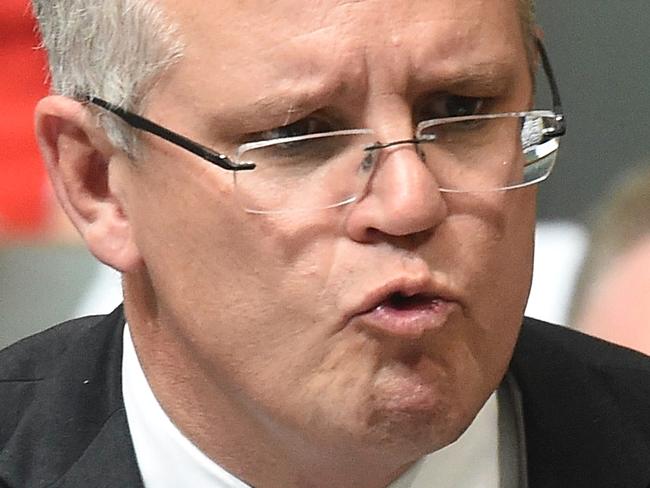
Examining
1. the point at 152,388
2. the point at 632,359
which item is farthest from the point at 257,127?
the point at 632,359

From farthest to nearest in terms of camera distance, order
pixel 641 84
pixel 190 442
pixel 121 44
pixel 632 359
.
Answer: pixel 641 84
pixel 632 359
pixel 190 442
pixel 121 44

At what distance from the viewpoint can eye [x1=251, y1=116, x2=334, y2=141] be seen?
93cm

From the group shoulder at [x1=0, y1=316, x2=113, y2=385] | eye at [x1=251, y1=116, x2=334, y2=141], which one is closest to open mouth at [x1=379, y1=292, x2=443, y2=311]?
eye at [x1=251, y1=116, x2=334, y2=141]

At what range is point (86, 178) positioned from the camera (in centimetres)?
108

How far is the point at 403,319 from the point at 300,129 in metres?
0.16

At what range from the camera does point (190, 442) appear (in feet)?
3.69

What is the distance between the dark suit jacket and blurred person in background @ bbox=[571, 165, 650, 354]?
1.32 ft

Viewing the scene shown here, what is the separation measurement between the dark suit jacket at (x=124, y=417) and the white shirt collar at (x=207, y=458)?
17mm

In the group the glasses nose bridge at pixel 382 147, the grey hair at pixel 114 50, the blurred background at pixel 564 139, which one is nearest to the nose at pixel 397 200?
the glasses nose bridge at pixel 382 147

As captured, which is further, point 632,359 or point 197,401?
point 632,359

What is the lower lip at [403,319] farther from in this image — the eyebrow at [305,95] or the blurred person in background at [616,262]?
the blurred person in background at [616,262]

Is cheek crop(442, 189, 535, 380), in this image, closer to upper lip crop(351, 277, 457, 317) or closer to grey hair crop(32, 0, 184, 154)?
upper lip crop(351, 277, 457, 317)

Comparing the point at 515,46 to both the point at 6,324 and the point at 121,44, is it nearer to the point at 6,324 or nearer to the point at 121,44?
the point at 121,44

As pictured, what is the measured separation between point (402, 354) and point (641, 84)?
925mm
